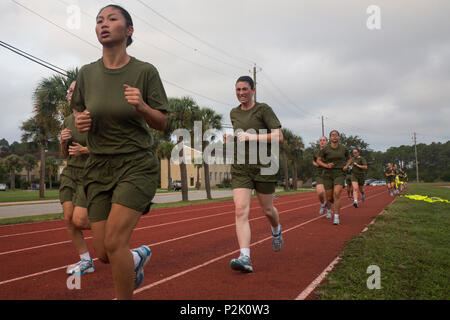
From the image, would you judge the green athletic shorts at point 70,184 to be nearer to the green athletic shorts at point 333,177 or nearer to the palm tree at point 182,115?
the green athletic shorts at point 333,177

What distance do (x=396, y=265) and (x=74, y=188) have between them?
419cm

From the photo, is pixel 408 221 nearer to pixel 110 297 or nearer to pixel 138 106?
pixel 110 297

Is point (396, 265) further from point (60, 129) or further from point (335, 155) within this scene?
point (60, 129)

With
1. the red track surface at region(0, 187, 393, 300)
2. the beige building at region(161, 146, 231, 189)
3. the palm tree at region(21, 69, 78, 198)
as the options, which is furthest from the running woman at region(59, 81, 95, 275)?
the beige building at region(161, 146, 231, 189)

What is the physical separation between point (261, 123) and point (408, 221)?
6.51m

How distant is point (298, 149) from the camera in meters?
49.6

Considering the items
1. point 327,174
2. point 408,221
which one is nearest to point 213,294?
point 327,174

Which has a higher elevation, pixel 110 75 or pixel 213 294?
pixel 110 75

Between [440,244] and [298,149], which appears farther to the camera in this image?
[298,149]

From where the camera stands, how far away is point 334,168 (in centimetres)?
922

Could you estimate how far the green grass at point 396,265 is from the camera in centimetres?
363

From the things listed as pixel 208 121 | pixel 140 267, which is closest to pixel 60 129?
pixel 208 121

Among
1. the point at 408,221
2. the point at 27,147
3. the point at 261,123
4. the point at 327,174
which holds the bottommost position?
the point at 408,221
